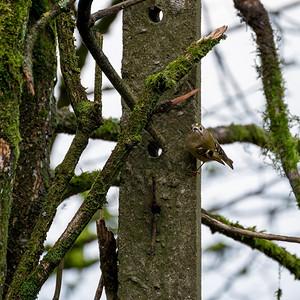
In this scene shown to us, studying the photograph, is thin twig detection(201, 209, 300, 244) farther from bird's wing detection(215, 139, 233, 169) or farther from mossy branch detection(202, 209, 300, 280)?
bird's wing detection(215, 139, 233, 169)

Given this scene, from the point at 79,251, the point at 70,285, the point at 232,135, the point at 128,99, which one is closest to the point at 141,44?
the point at 128,99

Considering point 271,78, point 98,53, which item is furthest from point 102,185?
point 271,78

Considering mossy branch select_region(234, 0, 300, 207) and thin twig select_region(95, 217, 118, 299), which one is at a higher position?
mossy branch select_region(234, 0, 300, 207)

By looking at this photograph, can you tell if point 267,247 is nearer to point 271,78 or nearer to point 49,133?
point 271,78

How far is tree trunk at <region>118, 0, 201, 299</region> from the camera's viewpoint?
272 cm

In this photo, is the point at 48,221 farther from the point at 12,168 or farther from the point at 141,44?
the point at 141,44

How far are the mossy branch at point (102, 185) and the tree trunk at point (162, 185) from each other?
0.50 metres

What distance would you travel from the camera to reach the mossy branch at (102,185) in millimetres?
2232

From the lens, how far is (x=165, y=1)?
2.94 metres

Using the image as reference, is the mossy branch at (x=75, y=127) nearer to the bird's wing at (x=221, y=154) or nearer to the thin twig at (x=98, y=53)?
the bird's wing at (x=221, y=154)

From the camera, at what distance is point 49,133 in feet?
10.5

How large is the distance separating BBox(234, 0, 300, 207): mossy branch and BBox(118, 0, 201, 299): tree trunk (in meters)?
0.88

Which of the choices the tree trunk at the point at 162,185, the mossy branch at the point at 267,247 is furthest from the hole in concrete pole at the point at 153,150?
the mossy branch at the point at 267,247

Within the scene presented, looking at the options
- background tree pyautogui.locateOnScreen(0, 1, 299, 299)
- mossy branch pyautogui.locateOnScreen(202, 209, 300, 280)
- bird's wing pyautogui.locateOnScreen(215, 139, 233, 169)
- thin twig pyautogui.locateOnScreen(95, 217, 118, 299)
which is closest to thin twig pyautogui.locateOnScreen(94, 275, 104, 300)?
thin twig pyautogui.locateOnScreen(95, 217, 118, 299)
